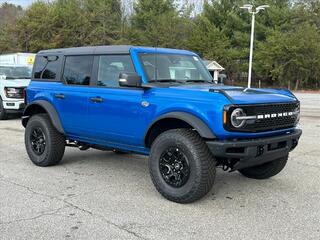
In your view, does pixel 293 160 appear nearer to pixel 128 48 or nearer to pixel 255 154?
pixel 255 154

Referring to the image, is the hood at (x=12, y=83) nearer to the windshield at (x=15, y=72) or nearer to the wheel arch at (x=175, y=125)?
the windshield at (x=15, y=72)

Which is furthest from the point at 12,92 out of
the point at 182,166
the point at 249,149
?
the point at 249,149

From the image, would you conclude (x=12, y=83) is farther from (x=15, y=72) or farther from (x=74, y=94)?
(x=74, y=94)

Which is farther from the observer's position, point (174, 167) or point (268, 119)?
point (174, 167)

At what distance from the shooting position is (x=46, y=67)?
24.9 ft

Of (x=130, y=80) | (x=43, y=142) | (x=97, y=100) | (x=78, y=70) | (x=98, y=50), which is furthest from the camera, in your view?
(x=43, y=142)

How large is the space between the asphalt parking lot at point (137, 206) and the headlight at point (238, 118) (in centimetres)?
100

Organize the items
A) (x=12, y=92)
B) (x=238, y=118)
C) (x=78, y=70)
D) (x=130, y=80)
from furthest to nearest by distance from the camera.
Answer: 1. (x=12, y=92)
2. (x=78, y=70)
3. (x=130, y=80)
4. (x=238, y=118)

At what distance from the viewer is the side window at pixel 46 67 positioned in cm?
741

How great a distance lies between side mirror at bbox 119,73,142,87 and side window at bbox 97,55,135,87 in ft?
1.32

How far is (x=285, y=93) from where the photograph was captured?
6004 millimetres

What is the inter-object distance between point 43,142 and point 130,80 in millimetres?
2480

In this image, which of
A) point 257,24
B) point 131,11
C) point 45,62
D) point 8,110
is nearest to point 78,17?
point 131,11

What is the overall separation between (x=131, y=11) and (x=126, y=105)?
59008 mm
